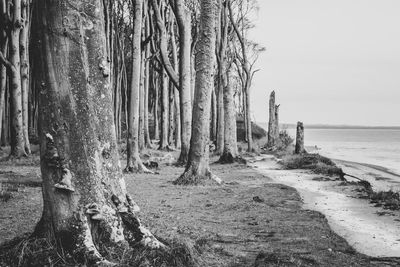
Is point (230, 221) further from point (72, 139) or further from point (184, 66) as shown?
point (184, 66)

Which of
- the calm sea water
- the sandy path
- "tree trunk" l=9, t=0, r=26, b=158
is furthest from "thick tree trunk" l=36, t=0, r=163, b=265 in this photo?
the calm sea water

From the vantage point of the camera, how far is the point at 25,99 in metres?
16.9

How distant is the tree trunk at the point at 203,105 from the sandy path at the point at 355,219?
2.56 m

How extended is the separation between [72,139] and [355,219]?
5036 mm

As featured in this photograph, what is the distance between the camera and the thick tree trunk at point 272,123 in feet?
96.5

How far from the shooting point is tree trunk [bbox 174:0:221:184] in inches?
400

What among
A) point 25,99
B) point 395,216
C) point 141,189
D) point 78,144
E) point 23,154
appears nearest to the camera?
point 78,144

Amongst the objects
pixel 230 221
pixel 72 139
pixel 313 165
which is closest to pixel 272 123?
pixel 313 165

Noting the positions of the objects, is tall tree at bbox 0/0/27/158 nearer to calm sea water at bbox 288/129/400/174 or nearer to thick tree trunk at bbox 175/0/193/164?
thick tree trunk at bbox 175/0/193/164

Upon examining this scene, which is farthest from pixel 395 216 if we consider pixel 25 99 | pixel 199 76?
pixel 25 99

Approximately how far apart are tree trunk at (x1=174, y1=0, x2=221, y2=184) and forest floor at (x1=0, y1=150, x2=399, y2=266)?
0.58 metres

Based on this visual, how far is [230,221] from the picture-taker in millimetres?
→ 6133

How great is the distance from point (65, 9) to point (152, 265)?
91.5 inches

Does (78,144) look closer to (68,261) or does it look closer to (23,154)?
(68,261)
